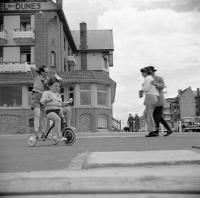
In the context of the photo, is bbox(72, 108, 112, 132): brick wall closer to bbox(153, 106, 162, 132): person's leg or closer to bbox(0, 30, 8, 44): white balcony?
bbox(0, 30, 8, 44): white balcony

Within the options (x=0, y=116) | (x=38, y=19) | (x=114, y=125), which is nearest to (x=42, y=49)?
(x=38, y=19)

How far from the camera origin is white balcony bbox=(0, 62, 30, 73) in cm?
3089

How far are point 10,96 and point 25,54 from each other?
3.26m

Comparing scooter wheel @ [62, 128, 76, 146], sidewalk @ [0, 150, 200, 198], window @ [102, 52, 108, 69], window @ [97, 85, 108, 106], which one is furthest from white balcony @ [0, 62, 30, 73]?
sidewalk @ [0, 150, 200, 198]

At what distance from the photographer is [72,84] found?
104ft

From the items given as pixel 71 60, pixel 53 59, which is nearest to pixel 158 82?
pixel 53 59

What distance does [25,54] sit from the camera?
105 feet

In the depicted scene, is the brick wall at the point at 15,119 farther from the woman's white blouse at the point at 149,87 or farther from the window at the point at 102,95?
the woman's white blouse at the point at 149,87

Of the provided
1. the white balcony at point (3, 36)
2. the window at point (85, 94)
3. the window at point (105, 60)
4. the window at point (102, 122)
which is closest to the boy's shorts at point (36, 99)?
the white balcony at point (3, 36)

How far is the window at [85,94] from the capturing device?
3162 centimetres

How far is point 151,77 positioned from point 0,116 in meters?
22.4

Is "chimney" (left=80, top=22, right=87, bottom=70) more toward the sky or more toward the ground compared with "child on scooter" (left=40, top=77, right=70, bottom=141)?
more toward the sky

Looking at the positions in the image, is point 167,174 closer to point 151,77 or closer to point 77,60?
point 151,77

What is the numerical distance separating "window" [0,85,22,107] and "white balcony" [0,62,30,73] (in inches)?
48.8
